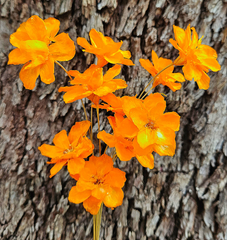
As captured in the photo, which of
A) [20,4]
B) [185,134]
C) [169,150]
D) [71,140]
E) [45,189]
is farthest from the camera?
[185,134]

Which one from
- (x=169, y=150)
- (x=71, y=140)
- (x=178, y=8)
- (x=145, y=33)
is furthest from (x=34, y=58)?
(x=178, y=8)

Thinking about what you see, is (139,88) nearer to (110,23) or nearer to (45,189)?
(110,23)

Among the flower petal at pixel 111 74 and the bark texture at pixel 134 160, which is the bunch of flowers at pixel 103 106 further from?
the bark texture at pixel 134 160

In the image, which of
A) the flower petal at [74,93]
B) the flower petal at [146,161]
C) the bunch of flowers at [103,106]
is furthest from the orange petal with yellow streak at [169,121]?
the flower petal at [74,93]

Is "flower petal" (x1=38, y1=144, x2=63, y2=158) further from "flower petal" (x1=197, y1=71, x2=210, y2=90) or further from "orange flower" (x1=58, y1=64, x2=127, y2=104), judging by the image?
"flower petal" (x1=197, y1=71, x2=210, y2=90)

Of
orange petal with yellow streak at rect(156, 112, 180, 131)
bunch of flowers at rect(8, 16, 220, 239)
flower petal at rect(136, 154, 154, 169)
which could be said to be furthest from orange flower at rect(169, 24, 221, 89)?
flower petal at rect(136, 154, 154, 169)

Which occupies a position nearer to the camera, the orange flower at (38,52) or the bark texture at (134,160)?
the orange flower at (38,52)

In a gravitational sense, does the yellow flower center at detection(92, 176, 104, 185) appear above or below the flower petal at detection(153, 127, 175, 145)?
below

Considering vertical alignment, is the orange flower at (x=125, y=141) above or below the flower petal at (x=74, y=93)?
below
